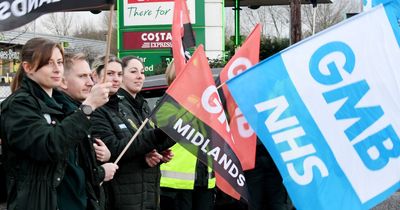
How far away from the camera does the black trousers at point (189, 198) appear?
16.8 ft

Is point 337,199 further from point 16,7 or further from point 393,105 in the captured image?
point 16,7

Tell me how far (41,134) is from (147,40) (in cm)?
1222

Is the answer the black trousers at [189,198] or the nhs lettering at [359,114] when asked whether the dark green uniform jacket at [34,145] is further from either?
the black trousers at [189,198]

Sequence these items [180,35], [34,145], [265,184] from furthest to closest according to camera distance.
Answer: [265,184]
[180,35]
[34,145]

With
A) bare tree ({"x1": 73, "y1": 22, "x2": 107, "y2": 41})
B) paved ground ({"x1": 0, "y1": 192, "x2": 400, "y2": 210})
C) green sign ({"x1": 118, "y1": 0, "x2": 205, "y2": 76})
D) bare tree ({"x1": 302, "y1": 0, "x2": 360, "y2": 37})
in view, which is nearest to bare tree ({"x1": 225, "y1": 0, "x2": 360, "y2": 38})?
bare tree ({"x1": 302, "y1": 0, "x2": 360, "y2": 37})

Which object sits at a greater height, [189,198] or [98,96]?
[98,96]

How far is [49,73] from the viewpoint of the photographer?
10.6 feet

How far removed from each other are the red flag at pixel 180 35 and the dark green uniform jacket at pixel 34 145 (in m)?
1.60

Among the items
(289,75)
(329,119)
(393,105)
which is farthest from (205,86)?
(393,105)

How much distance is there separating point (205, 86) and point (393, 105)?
3.89 ft

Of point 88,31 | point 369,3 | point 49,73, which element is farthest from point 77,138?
point 88,31

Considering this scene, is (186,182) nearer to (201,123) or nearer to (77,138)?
(201,123)

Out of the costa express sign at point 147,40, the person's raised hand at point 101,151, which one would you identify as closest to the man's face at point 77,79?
the person's raised hand at point 101,151

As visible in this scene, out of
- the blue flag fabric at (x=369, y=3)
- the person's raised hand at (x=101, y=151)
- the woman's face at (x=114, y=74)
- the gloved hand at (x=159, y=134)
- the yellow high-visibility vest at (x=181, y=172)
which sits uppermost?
the blue flag fabric at (x=369, y=3)
